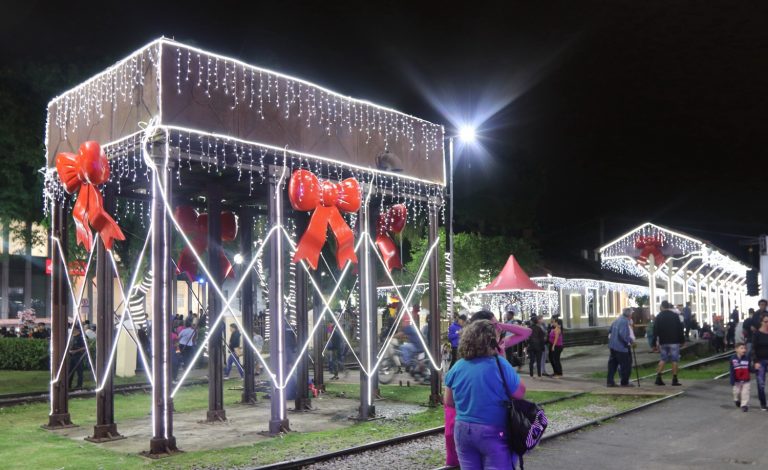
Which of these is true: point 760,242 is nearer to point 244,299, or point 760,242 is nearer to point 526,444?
point 244,299

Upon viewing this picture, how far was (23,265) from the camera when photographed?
4794 centimetres

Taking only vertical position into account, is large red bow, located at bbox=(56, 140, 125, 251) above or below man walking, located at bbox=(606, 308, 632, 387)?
above

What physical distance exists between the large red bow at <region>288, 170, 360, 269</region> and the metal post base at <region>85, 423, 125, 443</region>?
3.74 metres

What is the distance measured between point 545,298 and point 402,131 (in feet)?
77.9

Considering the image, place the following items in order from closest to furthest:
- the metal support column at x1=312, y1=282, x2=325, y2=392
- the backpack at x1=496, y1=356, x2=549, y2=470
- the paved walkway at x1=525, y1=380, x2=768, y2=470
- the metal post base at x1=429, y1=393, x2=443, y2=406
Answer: the backpack at x1=496, y1=356, x2=549, y2=470, the paved walkway at x1=525, y1=380, x2=768, y2=470, the metal post base at x1=429, y1=393, x2=443, y2=406, the metal support column at x1=312, y1=282, x2=325, y2=392

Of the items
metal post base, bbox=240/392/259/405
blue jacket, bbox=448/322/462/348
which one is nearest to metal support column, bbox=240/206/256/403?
metal post base, bbox=240/392/259/405

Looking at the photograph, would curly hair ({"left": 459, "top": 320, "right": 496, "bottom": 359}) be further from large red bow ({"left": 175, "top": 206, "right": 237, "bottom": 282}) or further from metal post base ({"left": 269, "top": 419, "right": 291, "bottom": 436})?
large red bow ({"left": 175, "top": 206, "right": 237, "bottom": 282})

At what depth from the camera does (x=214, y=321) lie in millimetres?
12648

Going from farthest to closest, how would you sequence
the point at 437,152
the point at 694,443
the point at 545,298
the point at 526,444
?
the point at 545,298 < the point at 437,152 < the point at 694,443 < the point at 526,444

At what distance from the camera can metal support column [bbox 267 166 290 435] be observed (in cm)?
1088

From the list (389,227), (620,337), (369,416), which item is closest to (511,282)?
(620,337)

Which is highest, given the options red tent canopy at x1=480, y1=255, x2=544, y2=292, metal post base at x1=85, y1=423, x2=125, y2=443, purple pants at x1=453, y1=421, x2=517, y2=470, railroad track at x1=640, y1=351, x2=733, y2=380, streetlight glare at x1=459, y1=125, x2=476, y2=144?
streetlight glare at x1=459, y1=125, x2=476, y2=144

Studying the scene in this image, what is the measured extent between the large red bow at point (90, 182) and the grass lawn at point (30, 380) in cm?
844

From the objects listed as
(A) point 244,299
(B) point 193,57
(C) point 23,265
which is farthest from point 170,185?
(C) point 23,265
